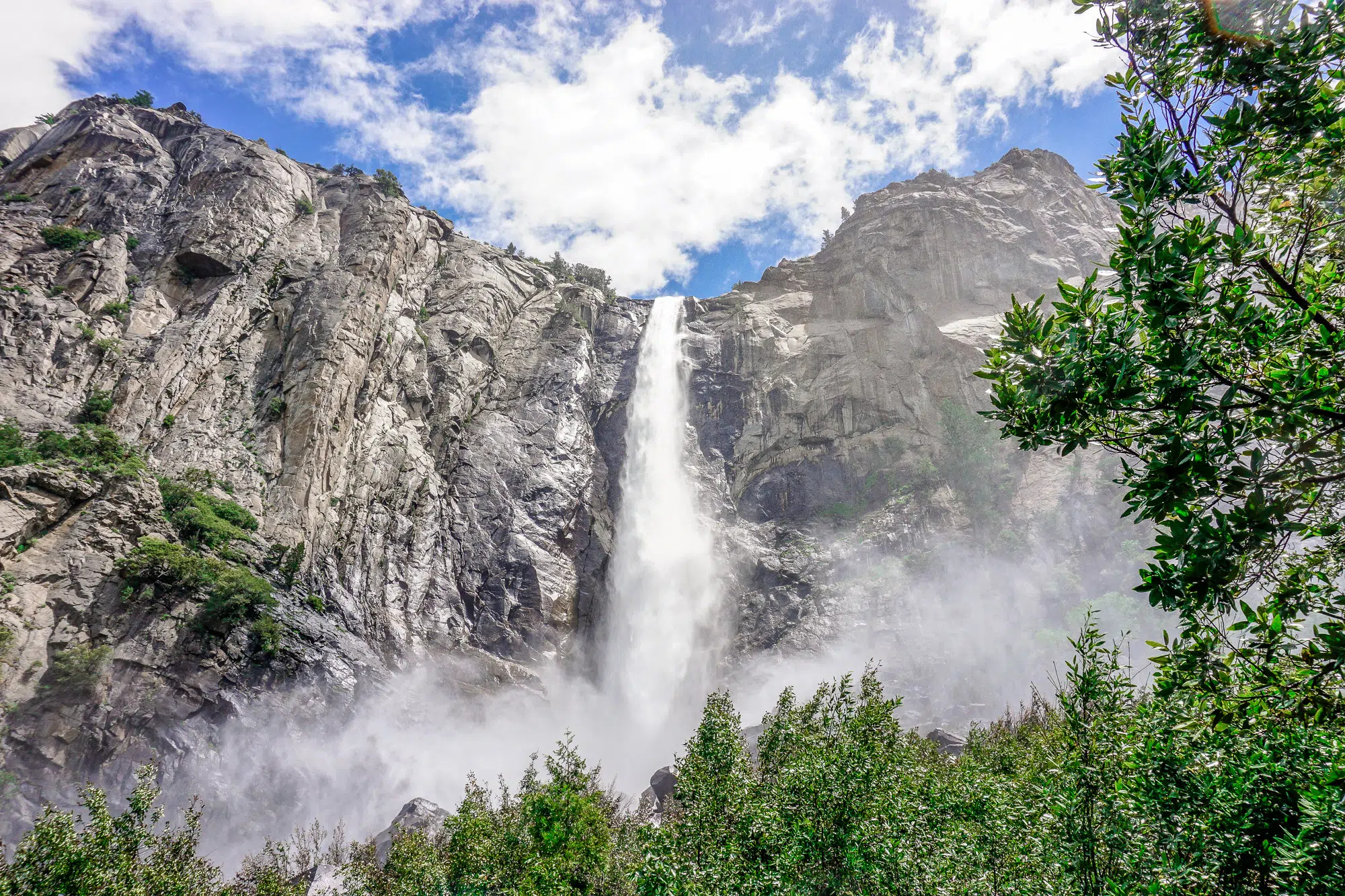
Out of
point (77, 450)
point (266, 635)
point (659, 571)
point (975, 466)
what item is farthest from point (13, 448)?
point (975, 466)

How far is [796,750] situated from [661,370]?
45317 mm

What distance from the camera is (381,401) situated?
148 feet

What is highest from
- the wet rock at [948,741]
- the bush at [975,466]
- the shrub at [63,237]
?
the bush at [975,466]

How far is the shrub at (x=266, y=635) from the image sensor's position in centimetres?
2953

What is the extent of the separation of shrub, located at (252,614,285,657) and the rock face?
57 cm

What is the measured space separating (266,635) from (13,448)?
13.8m

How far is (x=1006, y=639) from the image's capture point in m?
41.6

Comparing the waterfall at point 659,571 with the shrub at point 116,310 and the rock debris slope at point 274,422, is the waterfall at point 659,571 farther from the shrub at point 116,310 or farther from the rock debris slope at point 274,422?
the shrub at point 116,310

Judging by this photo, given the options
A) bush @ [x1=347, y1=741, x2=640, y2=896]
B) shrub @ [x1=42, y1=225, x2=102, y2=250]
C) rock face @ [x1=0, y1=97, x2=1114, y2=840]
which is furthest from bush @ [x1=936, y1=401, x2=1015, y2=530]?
shrub @ [x1=42, y1=225, x2=102, y2=250]

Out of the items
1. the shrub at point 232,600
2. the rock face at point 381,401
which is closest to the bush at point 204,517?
the rock face at point 381,401

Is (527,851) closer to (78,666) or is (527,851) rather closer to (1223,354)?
(1223,354)

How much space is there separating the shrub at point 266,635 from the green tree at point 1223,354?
33301 millimetres

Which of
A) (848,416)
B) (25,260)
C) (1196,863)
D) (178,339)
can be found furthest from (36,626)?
(848,416)

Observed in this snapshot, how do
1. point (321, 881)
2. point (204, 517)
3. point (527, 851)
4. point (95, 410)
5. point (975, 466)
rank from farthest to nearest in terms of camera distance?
point (975, 466), point (95, 410), point (204, 517), point (321, 881), point (527, 851)
